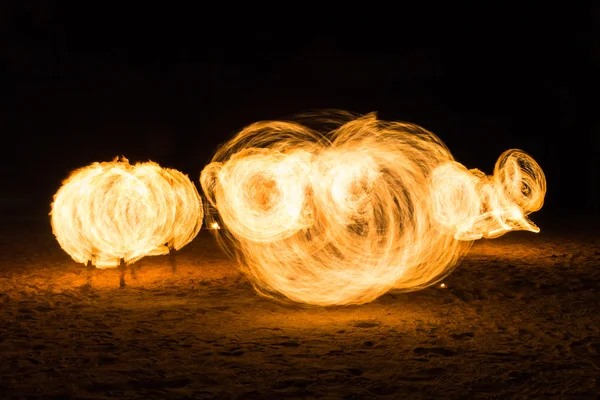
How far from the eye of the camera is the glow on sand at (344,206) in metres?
10.2

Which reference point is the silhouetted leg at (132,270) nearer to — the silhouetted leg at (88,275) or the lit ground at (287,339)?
the lit ground at (287,339)

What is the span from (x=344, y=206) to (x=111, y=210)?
4.85 m

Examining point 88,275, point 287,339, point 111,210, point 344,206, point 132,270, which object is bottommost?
point 287,339

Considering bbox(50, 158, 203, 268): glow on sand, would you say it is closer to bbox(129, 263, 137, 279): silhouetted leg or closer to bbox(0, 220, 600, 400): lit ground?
bbox(129, 263, 137, 279): silhouetted leg

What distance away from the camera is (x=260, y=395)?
447 centimetres

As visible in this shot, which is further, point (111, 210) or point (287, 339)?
point (111, 210)

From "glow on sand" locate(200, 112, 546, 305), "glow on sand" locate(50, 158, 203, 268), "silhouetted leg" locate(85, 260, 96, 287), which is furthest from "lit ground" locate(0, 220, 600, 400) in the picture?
"glow on sand" locate(200, 112, 546, 305)

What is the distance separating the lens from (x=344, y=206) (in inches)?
497

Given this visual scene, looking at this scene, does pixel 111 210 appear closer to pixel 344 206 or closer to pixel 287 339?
pixel 287 339

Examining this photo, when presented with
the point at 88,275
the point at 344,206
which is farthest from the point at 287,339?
the point at 344,206

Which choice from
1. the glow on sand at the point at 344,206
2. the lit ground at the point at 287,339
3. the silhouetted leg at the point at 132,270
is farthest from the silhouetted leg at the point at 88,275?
the glow on sand at the point at 344,206

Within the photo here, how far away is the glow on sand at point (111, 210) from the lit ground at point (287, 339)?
0.47 meters

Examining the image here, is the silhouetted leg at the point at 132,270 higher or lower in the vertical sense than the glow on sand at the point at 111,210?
lower

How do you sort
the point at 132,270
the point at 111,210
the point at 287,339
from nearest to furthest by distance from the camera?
the point at 287,339, the point at 111,210, the point at 132,270
